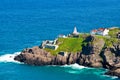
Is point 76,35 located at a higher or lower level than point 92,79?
higher

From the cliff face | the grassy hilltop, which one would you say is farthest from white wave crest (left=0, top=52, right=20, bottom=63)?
the grassy hilltop

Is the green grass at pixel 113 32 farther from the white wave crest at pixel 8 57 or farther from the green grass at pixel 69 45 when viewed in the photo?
the white wave crest at pixel 8 57

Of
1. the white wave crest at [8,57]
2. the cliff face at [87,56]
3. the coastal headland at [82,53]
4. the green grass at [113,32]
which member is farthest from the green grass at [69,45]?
the white wave crest at [8,57]

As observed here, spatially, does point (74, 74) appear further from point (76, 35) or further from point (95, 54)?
point (76, 35)

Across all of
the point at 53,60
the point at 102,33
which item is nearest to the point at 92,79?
the point at 53,60

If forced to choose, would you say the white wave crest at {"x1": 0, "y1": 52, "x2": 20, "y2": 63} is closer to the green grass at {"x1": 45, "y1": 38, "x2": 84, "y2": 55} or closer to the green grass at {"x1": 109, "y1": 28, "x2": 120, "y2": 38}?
the green grass at {"x1": 45, "y1": 38, "x2": 84, "y2": 55}

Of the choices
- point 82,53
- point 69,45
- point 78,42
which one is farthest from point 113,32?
point 82,53

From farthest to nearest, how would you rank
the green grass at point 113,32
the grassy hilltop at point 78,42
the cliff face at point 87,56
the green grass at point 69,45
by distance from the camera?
the green grass at point 113,32 < the green grass at point 69,45 < the grassy hilltop at point 78,42 < the cliff face at point 87,56
